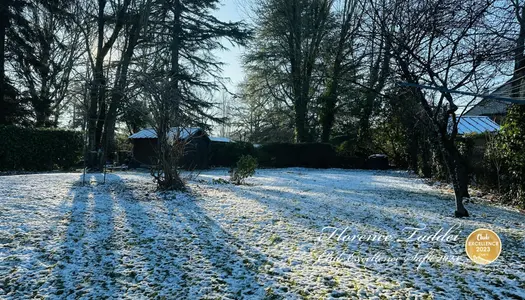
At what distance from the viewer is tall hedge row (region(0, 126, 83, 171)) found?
1117 cm

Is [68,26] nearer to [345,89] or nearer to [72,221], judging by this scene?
[72,221]

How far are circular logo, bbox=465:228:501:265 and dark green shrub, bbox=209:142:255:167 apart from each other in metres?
15.0

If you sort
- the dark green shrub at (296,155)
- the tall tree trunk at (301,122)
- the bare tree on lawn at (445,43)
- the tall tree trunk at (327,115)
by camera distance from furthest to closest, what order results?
the tall tree trunk at (301,122) → the tall tree trunk at (327,115) → the dark green shrub at (296,155) → the bare tree on lawn at (445,43)

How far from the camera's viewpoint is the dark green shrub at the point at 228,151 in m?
18.7

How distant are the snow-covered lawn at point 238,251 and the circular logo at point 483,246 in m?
0.09

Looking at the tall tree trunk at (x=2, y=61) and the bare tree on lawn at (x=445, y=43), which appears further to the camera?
the tall tree trunk at (x=2, y=61)

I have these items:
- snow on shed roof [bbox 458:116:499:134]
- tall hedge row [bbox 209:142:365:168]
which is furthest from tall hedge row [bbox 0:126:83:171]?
snow on shed roof [bbox 458:116:499:134]

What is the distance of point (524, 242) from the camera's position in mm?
3777

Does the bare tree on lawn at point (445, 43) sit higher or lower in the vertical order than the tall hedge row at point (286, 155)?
higher

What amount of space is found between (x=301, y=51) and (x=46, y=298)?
1893cm

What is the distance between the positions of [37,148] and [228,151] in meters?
9.39

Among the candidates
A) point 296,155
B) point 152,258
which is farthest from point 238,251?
point 296,155

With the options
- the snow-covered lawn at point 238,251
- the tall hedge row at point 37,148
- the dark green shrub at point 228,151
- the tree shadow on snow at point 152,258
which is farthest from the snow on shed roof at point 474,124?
the tall hedge row at point 37,148

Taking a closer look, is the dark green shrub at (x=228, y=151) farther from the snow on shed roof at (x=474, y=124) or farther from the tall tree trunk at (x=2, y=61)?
the snow on shed roof at (x=474, y=124)
